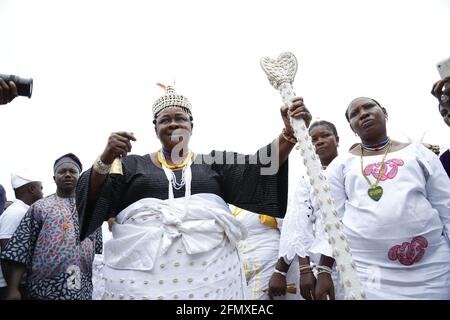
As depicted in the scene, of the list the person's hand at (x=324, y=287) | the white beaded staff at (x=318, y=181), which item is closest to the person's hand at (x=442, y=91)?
the white beaded staff at (x=318, y=181)

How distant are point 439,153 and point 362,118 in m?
0.84

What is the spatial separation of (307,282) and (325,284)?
38 cm

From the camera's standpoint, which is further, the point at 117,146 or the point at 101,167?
the point at 101,167

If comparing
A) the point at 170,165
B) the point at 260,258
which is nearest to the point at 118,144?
the point at 170,165

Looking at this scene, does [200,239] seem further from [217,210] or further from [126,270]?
[126,270]

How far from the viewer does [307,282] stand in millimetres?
3020

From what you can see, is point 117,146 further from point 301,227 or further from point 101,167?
point 301,227

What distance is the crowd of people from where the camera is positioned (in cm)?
217

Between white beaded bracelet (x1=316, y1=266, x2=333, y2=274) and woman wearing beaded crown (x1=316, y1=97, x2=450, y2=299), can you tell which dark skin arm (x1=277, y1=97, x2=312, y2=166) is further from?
white beaded bracelet (x1=316, y1=266, x2=333, y2=274)

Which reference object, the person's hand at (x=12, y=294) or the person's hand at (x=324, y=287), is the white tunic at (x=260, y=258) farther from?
the person's hand at (x=12, y=294)

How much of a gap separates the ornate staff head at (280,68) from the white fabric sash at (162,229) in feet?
2.79

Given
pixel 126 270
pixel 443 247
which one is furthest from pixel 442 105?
pixel 126 270

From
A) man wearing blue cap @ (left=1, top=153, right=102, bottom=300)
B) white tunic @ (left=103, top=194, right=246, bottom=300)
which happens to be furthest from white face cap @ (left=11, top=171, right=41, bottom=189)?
white tunic @ (left=103, top=194, right=246, bottom=300)

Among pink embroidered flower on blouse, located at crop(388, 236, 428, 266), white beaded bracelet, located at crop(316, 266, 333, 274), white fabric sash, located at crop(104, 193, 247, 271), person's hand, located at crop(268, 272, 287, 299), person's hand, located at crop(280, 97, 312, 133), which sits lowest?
person's hand, located at crop(268, 272, 287, 299)
